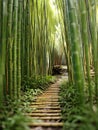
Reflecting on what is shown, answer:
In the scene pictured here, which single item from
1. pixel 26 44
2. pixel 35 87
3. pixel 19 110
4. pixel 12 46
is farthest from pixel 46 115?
pixel 26 44

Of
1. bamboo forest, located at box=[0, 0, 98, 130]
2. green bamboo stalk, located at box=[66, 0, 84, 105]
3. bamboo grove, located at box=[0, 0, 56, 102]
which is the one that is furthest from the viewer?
bamboo grove, located at box=[0, 0, 56, 102]

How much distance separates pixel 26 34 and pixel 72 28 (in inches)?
103

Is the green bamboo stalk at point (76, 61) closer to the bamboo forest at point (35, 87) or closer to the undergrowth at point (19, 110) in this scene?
the bamboo forest at point (35, 87)

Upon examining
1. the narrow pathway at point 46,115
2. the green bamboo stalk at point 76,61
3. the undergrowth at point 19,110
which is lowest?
the narrow pathway at point 46,115

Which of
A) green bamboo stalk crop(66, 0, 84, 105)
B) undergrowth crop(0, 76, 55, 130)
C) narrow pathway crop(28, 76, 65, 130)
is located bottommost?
narrow pathway crop(28, 76, 65, 130)

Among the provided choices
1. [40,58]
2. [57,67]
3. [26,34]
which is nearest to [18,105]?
[26,34]

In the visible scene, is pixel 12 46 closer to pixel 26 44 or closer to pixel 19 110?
pixel 19 110

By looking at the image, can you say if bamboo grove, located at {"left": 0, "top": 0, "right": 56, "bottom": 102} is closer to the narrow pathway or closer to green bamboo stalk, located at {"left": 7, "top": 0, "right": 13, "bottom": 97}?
green bamboo stalk, located at {"left": 7, "top": 0, "right": 13, "bottom": 97}

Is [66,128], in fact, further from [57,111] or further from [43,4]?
[43,4]

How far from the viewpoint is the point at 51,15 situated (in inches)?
333

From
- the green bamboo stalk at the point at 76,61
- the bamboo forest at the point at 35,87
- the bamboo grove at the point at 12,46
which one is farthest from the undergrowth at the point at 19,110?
the green bamboo stalk at the point at 76,61

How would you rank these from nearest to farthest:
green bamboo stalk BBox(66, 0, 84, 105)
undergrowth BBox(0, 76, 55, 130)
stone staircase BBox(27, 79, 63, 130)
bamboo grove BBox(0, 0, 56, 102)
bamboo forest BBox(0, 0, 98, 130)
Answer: undergrowth BBox(0, 76, 55, 130), bamboo forest BBox(0, 0, 98, 130), stone staircase BBox(27, 79, 63, 130), green bamboo stalk BBox(66, 0, 84, 105), bamboo grove BBox(0, 0, 56, 102)

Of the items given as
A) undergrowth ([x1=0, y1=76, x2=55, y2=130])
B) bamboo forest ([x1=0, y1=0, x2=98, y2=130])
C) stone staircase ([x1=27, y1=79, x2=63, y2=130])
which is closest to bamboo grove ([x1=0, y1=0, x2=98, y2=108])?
bamboo forest ([x1=0, y1=0, x2=98, y2=130])

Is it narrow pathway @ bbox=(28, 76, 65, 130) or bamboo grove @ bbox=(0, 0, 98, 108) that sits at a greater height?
bamboo grove @ bbox=(0, 0, 98, 108)
